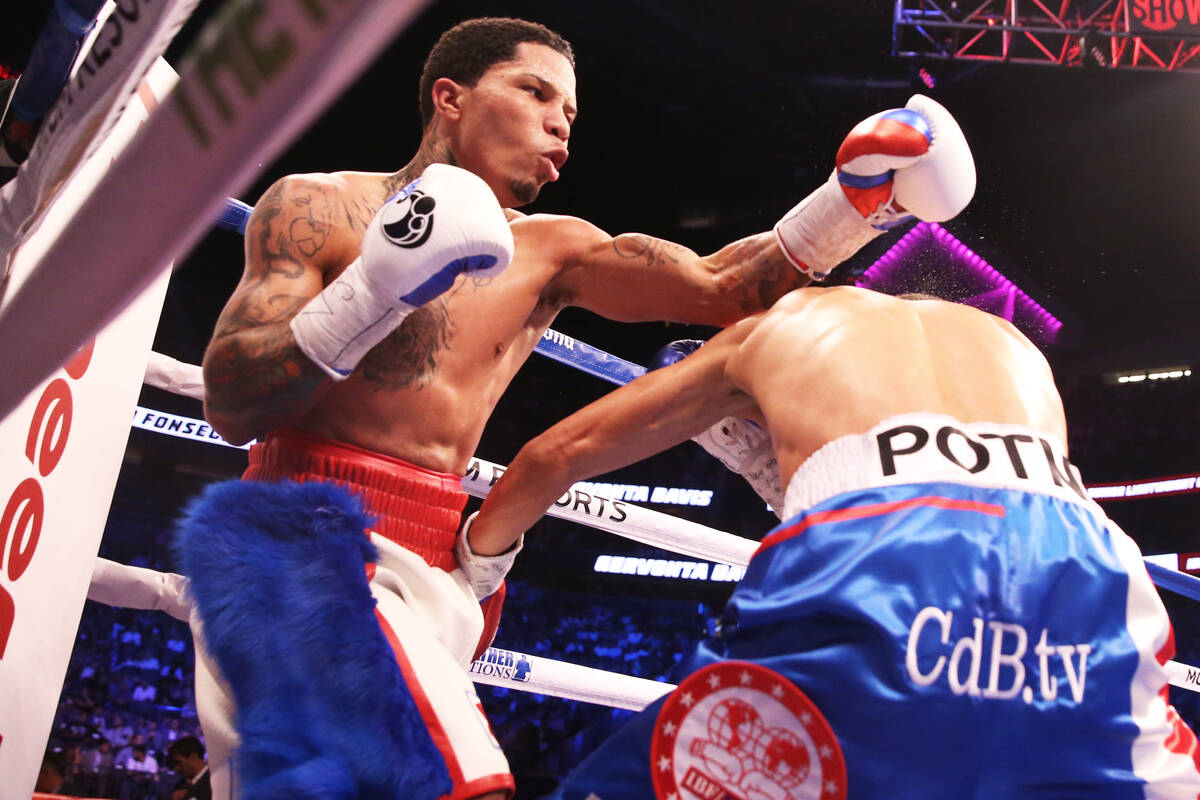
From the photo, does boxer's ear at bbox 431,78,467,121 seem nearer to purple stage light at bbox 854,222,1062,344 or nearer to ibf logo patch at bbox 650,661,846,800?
ibf logo patch at bbox 650,661,846,800

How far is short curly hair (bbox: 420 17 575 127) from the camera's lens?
1.78 metres

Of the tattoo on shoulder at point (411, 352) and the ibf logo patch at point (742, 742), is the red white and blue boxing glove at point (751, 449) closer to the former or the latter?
the tattoo on shoulder at point (411, 352)

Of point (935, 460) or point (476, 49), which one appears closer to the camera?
point (935, 460)

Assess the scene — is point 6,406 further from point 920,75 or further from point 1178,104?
point 1178,104

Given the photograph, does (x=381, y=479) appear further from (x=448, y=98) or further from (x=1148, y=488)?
(x=1148, y=488)

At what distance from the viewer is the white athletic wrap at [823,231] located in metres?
1.63

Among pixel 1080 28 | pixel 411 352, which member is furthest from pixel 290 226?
pixel 1080 28

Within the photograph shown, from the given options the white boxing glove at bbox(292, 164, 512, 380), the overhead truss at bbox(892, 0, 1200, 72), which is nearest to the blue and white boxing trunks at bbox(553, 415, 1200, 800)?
the white boxing glove at bbox(292, 164, 512, 380)

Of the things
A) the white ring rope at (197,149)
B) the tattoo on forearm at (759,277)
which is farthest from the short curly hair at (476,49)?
the white ring rope at (197,149)

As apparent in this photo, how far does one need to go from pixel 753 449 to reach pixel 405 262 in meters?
0.70

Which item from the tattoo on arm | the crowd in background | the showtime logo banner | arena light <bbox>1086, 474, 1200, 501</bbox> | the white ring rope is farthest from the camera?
arena light <bbox>1086, 474, 1200, 501</bbox>

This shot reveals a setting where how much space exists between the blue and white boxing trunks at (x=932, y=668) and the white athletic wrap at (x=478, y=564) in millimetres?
396

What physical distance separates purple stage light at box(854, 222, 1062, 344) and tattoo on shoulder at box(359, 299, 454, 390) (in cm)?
979

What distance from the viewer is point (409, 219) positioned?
1.19m
